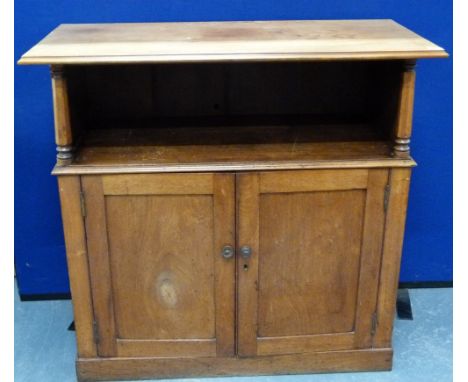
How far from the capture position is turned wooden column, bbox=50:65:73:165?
1.59 metres

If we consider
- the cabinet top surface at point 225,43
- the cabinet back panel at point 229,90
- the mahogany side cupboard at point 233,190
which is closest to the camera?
the cabinet top surface at point 225,43

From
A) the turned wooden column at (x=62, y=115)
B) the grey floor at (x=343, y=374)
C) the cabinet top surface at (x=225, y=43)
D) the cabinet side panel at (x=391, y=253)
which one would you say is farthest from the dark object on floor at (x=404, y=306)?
the turned wooden column at (x=62, y=115)

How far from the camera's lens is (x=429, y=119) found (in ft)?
6.84

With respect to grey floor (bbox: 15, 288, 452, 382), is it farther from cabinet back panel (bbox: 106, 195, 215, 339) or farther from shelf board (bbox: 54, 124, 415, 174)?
shelf board (bbox: 54, 124, 415, 174)

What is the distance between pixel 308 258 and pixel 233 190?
307mm

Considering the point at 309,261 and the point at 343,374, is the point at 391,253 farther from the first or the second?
the point at 343,374

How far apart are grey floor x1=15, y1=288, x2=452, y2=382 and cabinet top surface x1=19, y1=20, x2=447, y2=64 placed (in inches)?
38.6

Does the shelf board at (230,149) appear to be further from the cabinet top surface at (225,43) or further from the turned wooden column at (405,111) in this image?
the cabinet top surface at (225,43)

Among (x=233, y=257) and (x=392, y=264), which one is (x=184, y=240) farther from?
(x=392, y=264)

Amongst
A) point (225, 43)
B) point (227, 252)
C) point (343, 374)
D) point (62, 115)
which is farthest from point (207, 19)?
point (343, 374)

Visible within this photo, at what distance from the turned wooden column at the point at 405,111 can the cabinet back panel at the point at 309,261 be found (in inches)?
6.1

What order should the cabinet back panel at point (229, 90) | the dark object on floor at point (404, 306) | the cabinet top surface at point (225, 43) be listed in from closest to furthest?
the cabinet top surface at point (225, 43)
the cabinet back panel at point (229, 90)
the dark object on floor at point (404, 306)

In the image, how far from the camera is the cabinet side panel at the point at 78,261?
1.68m

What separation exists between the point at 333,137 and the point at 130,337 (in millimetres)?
846
